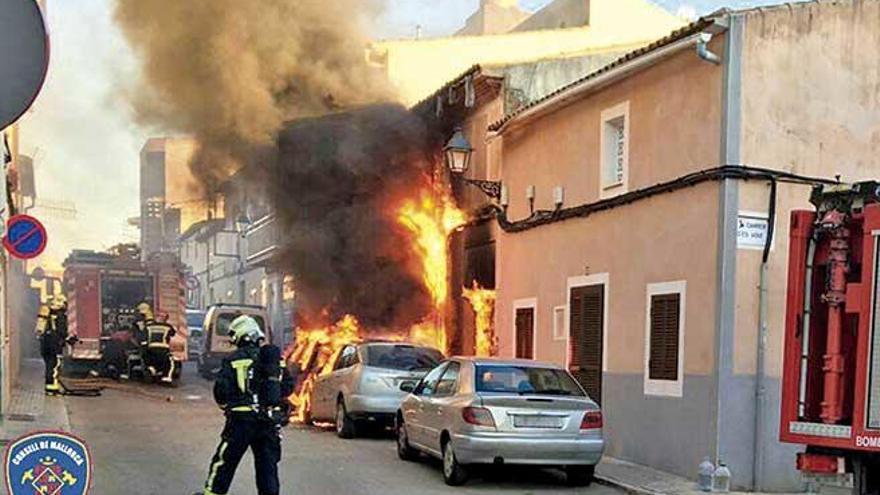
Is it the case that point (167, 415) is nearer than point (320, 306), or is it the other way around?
point (167, 415)

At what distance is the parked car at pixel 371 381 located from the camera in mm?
12805

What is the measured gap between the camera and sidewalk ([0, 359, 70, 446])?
12422 millimetres

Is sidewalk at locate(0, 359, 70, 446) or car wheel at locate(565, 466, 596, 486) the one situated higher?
car wheel at locate(565, 466, 596, 486)

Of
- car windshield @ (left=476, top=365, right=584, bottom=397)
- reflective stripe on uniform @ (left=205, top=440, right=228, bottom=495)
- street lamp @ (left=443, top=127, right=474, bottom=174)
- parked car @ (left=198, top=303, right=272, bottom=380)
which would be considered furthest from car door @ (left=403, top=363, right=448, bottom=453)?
parked car @ (left=198, top=303, right=272, bottom=380)

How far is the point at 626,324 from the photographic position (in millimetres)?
11555

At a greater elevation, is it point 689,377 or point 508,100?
point 508,100

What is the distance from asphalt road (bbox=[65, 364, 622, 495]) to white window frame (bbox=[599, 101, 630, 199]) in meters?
3.72

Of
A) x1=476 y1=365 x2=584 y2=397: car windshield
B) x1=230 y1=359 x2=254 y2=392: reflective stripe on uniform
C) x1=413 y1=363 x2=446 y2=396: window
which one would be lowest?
x1=413 y1=363 x2=446 y2=396: window

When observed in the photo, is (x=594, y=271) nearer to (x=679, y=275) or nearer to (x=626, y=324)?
(x=626, y=324)

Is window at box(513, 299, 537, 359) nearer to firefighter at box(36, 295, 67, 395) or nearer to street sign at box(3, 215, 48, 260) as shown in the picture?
street sign at box(3, 215, 48, 260)

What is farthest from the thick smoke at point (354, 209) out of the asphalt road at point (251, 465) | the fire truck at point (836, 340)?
the fire truck at point (836, 340)

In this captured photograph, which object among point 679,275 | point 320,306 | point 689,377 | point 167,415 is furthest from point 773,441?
point 320,306

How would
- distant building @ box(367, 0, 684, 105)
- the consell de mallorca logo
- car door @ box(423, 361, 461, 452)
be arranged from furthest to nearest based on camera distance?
distant building @ box(367, 0, 684, 105), car door @ box(423, 361, 461, 452), the consell de mallorca logo

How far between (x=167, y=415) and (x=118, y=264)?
28.0ft
